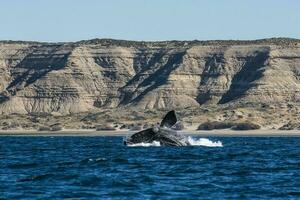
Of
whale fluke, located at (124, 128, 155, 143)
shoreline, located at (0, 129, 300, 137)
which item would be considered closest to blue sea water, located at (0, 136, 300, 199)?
whale fluke, located at (124, 128, 155, 143)

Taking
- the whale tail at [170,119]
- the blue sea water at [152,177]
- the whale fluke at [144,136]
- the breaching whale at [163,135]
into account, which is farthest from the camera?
the whale fluke at [144,136]

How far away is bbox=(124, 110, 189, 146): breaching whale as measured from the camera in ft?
267

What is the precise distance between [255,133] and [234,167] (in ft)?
377

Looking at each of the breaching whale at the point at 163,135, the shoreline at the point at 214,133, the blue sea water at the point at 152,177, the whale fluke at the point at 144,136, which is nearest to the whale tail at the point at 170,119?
the breaching whale at the point at 163,135

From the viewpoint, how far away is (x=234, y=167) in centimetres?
5934

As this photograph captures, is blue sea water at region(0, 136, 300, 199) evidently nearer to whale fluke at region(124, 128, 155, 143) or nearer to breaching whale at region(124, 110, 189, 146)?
breaching whale at region(124, 110, 189, 146)

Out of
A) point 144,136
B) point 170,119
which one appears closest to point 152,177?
point 170,119

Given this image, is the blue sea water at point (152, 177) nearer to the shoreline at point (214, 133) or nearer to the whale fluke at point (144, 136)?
the whale fluke at point (144, 136)

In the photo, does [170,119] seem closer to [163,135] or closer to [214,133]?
[163,135]

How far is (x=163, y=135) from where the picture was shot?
277ft

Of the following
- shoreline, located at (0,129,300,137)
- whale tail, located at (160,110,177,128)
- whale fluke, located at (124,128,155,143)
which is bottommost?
shoreline, located at (0,129,300,137)

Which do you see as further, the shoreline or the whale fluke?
the shoreline

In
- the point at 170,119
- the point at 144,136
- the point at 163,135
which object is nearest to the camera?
the point at 170,119

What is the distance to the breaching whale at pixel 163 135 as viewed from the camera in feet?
267
